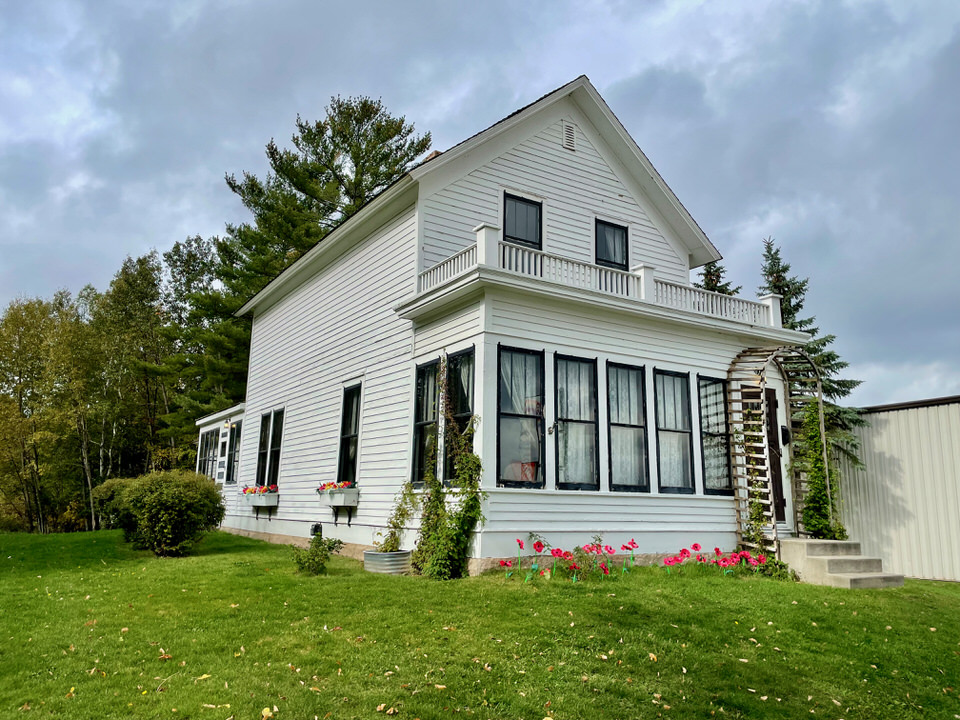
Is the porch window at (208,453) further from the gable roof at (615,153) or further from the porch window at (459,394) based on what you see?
the porch window at (459,394)

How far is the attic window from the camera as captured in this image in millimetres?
14398

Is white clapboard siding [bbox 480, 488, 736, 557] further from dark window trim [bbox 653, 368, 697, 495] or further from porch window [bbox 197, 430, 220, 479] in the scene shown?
porch window [bbox 197, 430, 220, 479]

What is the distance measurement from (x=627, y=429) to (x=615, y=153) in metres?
6.68

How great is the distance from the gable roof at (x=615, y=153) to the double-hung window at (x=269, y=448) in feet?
13.7

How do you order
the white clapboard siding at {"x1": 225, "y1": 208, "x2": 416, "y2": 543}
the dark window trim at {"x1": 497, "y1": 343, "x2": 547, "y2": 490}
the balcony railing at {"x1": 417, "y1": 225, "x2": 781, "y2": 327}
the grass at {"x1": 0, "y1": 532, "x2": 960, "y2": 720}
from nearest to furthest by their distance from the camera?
the grass at {"x1": 0, "y1": 532, "x2": 960, "y2": 720} < the dark window trim at {"x1": 497, "y1": 343, "x2": 547, "y2": 490} < the balcony railing at {"x1": 417, "y1": 225, "x2": 781, "y2": 327} < the white clapboard siding at {"x1": 225, "y1": 208, "x2": 416, "y2": 543}

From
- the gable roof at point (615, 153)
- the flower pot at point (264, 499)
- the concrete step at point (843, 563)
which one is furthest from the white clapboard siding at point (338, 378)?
the concrete step at point (843, 563)

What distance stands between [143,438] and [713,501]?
3076 cm

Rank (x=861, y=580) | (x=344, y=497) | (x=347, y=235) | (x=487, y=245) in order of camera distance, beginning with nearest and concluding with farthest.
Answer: (x=861, y=580) → (x=487, y=245) → (x=344, y=497) → (x=347, y=235)

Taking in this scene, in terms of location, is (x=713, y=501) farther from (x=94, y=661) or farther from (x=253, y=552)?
(x=94, y=661)

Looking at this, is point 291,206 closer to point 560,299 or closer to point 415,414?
point 415,414

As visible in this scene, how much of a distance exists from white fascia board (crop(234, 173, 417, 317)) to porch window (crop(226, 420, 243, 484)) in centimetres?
416

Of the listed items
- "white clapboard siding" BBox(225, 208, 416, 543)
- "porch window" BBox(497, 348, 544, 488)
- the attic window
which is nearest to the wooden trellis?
"porch window" BBox(497, 348, 544, 488)

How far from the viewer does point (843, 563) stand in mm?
10242

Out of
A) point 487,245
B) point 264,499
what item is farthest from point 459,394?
point 264,499
